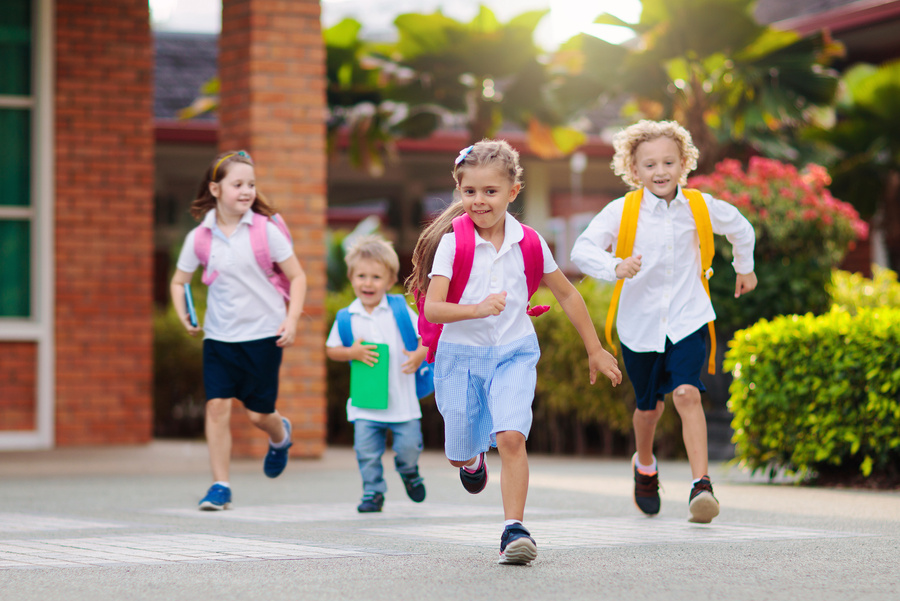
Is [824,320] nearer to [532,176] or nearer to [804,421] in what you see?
[804,421]

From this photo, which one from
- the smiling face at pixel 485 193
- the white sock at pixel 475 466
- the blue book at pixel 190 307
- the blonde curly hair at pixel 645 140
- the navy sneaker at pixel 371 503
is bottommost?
the navy sneaker at pixel 371 503

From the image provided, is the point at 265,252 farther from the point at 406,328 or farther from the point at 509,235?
the point at 509,235

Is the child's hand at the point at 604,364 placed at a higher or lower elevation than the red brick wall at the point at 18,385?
higher

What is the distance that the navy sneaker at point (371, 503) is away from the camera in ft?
21.6

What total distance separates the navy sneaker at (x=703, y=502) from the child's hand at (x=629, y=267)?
1.00 meters

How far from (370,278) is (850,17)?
12.4m

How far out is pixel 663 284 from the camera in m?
6.09

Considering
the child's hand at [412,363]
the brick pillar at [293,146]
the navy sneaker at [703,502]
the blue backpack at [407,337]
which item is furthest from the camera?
the brick pillar at [293,146]

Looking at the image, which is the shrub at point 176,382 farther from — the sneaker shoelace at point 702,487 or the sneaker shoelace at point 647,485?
the sneaker shoelace at point 702,487

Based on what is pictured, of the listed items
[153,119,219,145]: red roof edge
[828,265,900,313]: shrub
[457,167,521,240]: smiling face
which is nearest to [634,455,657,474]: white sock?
[457,167,521,240]: smiling face

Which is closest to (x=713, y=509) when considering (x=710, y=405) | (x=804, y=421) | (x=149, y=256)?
(x=804, y=421)

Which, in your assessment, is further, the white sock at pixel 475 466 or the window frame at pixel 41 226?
the window frame at pixel 41 226

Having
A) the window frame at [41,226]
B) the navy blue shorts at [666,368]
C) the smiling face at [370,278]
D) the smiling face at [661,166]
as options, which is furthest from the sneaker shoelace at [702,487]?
the window frame at [41,226]

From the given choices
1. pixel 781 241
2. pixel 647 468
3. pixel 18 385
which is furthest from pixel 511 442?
pixel 18 385
